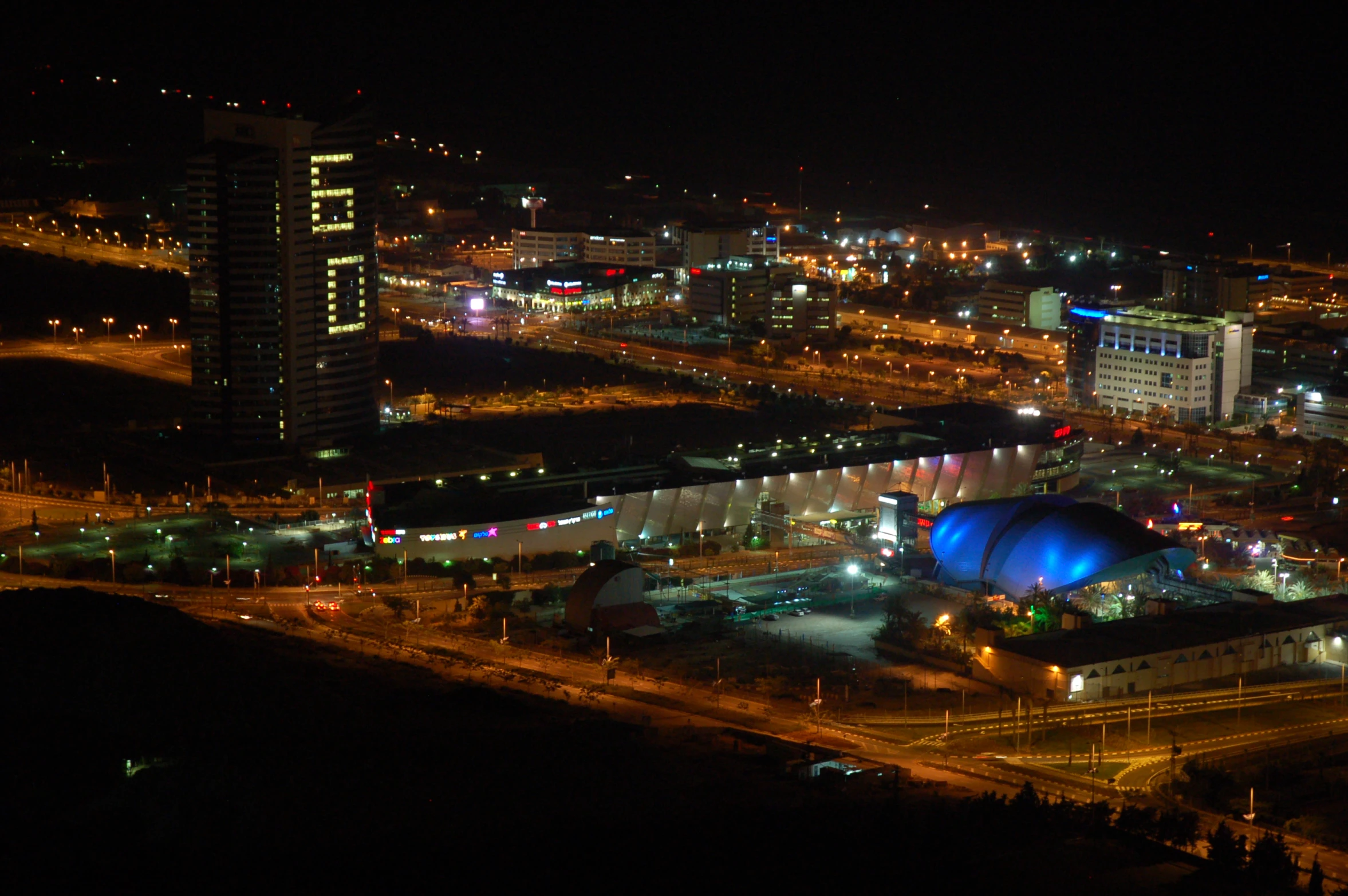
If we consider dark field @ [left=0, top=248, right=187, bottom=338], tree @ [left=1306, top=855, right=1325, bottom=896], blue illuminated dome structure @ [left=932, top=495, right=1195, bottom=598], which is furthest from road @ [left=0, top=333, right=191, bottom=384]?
tree @ [left=1306, top=855, right=1325, bottom=896]

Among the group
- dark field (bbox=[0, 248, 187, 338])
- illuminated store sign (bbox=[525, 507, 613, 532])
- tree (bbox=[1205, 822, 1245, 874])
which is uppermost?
dark field (bbox=[0, 248, 187, 338])

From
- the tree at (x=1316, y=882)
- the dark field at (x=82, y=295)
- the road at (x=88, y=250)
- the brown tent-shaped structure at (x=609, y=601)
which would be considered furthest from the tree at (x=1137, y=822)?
the road at (x=88, y=250)

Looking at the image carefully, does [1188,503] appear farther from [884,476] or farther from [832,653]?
[832,653]

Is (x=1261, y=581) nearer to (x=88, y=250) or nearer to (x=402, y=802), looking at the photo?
(x=402, y=802)

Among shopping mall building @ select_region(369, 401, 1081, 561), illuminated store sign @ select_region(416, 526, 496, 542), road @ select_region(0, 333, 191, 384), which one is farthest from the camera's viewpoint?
road @ select_region(0, 333, 191, 384)

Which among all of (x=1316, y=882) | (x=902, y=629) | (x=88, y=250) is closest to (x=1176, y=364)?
(x=902, y=629)

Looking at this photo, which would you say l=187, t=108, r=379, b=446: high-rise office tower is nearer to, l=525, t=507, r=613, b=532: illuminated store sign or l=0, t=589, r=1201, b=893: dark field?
l=525, t=507, r=613, b=532: illuminated store sign

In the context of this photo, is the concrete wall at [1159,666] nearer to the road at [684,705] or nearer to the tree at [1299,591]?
the road at [684,705]
